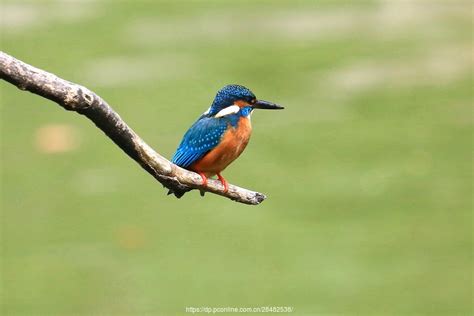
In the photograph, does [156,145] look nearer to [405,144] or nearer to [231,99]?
[405,144]

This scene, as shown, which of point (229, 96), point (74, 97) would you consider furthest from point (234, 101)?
point (74, 97)

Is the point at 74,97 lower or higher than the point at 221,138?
lower

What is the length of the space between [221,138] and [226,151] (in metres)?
0.02

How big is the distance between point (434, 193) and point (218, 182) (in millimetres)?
6104

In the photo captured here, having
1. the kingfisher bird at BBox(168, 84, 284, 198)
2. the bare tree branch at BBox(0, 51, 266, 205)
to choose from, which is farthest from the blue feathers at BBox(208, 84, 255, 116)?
the bare tree branch at BBox(0, 51, 266, 205)

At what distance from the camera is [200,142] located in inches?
50.8

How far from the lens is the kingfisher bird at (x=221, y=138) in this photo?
1248mm

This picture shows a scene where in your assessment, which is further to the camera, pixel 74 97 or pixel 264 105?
pixel 264 105

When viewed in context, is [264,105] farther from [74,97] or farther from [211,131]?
[74,97]

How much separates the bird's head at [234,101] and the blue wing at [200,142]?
16 mm

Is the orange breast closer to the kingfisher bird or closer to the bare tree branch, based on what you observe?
the kingfisher bird

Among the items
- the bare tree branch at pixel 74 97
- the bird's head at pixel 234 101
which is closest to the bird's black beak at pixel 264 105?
the bird's head at pixel 234 101

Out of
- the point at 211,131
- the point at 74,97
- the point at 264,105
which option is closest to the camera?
the point at 74,97

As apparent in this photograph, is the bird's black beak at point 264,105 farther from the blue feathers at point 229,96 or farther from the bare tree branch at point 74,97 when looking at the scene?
the bare tree branch at point 74,97
